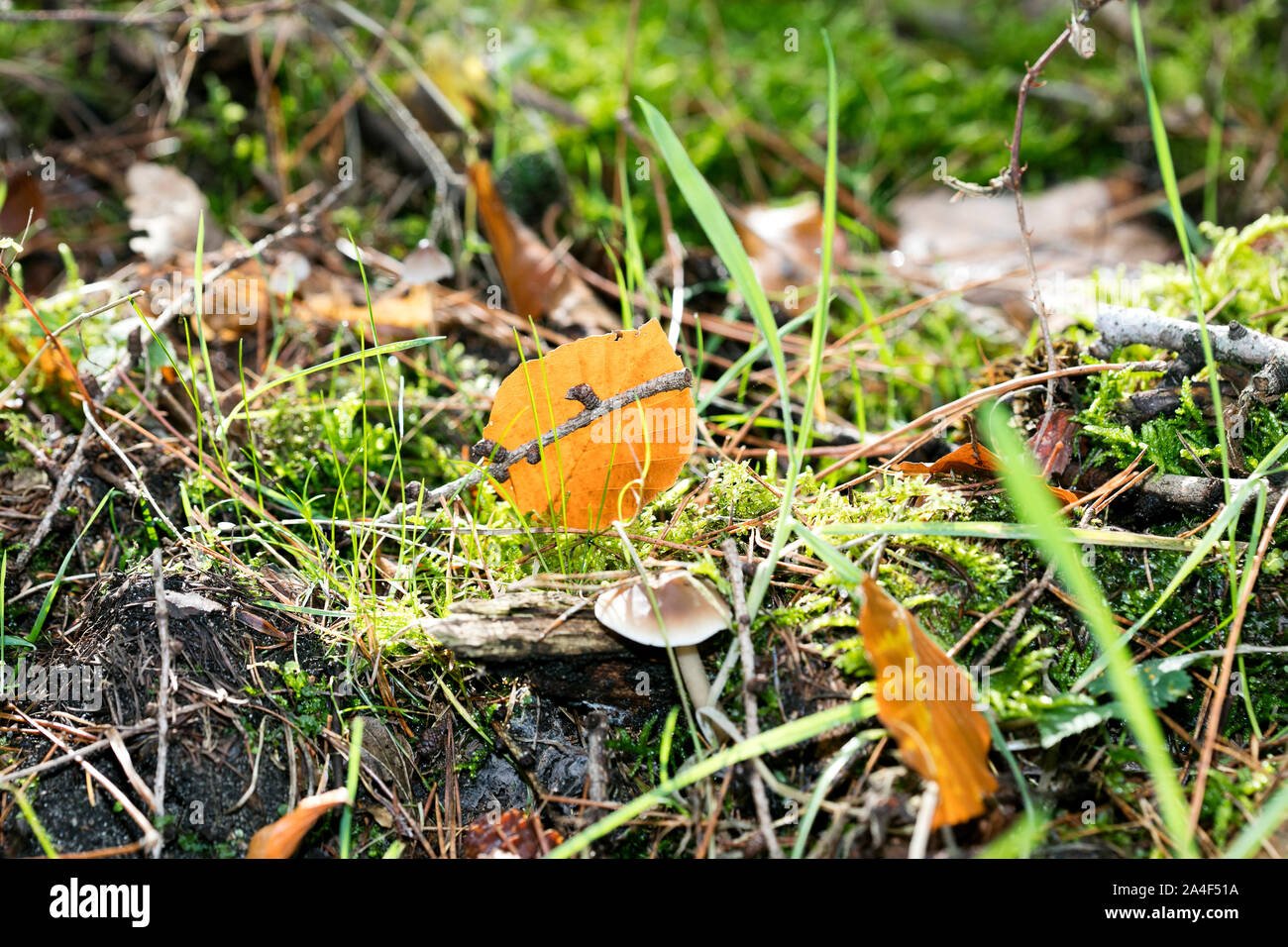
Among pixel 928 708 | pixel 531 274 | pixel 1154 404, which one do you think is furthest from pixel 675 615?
pixel 531 274

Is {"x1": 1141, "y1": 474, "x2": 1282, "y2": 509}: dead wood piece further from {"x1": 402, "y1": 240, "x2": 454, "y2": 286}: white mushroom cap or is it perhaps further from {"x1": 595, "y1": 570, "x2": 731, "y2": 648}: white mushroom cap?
{"x1": 402, "y1": 240, "x2": 454, "y2": 286}: white mushroom cap

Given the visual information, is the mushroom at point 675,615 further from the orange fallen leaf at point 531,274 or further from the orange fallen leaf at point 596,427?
the orange fallen leaf at point 531,274

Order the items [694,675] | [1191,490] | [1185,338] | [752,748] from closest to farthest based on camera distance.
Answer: [752,748] < [694,675] < [1191,490] < [1185,338]

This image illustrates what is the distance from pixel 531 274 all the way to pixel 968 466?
Answer: 160 centimetres

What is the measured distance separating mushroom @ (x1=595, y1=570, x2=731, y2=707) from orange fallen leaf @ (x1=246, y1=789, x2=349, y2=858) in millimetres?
540

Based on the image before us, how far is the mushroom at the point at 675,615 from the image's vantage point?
146 centimetres

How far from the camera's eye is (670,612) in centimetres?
146

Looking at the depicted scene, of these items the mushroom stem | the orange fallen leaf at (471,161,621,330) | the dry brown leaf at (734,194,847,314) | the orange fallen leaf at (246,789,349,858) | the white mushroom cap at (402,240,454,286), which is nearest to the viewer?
the orange fallen leaf at (246,789,349,858)

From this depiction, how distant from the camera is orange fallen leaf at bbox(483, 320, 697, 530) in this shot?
5.70ft

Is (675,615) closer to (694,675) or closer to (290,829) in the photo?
(694,675)

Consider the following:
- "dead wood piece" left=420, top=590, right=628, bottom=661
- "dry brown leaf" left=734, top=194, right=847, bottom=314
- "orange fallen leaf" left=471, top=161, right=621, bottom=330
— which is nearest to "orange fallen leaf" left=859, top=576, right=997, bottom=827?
"dead wood piece" left=420, top=590, right=628, bottom=661

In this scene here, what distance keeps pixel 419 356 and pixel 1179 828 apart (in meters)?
2.14

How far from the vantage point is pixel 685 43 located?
166 inches

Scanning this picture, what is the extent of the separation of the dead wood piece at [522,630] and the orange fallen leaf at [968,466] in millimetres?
795
